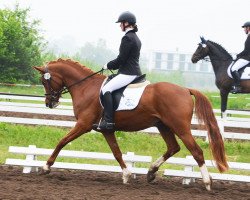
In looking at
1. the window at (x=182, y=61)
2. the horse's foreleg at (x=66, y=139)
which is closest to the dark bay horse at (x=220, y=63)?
the horse's foreleg at (x=66, y=139)

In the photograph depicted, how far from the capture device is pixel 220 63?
1775 centimetres

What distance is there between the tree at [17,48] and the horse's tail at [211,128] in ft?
94.9

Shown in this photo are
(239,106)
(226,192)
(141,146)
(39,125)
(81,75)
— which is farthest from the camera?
(239,106)

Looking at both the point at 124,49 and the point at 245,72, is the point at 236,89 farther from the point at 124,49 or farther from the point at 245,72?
the point at 124,49

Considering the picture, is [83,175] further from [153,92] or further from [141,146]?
[141,146]

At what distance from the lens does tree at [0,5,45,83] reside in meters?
38.1

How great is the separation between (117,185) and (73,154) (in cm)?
137

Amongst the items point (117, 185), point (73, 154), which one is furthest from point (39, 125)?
point (117, 185)

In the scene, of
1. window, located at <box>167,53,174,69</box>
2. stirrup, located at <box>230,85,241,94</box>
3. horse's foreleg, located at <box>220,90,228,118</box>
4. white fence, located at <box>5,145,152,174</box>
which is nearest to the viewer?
white fence, located at <box>5,145,152,174</box>

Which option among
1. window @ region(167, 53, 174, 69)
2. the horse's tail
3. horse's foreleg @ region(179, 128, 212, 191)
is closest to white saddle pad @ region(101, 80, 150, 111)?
the horse's tail

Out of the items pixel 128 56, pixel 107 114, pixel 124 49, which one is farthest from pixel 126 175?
pixel 124 49

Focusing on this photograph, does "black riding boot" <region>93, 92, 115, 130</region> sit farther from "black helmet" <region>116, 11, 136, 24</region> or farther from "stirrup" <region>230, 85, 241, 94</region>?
"stirrup" <region>230, 85, 241, 94</region>

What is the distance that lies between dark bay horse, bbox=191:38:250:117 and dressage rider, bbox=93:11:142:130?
7.07 metres

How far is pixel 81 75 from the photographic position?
35.1ft
